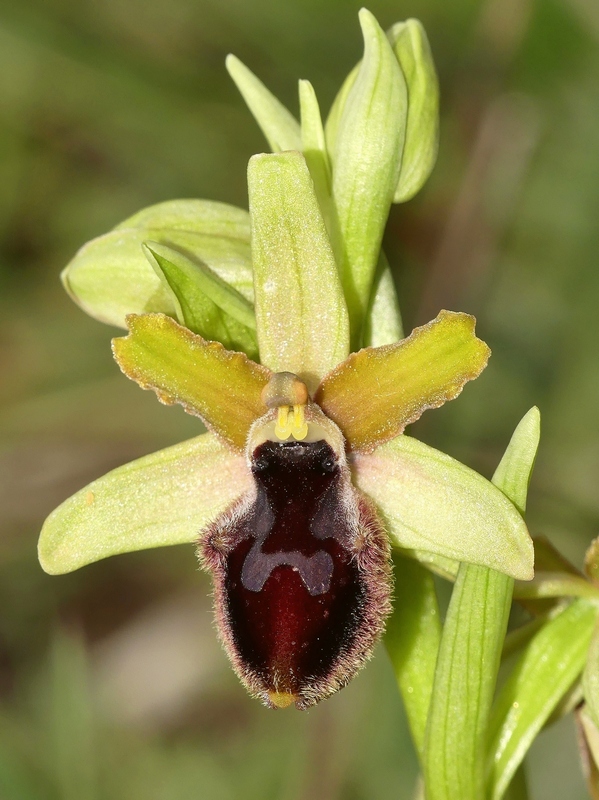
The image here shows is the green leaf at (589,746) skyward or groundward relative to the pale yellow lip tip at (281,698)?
groundward

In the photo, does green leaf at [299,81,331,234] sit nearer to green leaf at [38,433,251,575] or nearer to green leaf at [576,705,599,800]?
green leaf at [38,433,251,575]

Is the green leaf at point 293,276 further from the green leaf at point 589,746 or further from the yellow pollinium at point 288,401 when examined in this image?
the green leaf at point 589,746

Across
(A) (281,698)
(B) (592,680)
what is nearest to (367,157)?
(A) (281,698)

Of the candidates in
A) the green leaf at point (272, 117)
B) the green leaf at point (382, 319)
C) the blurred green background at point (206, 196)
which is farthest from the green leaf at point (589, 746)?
the blurred green background at point (206, 196)

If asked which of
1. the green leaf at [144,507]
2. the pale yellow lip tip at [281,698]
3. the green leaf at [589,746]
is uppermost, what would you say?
the green leaf at [144,507]

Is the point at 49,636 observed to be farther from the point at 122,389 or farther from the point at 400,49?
the point at 400,49
